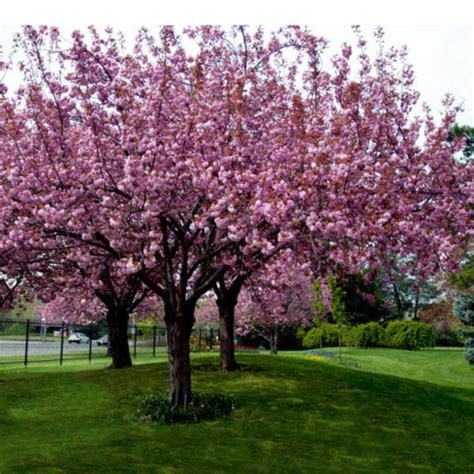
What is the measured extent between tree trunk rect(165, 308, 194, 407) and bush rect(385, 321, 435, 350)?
31596 millimetres

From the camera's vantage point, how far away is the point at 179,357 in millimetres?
12727

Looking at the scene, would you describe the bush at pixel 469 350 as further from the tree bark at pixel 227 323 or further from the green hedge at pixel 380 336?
the tree bark at pixel 227 323

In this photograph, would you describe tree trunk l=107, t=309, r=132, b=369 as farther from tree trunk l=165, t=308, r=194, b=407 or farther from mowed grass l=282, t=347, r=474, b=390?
mowed grass l=282, t=347, r=474, b=390

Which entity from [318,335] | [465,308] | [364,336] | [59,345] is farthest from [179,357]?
[364,336]

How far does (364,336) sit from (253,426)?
3185 cm

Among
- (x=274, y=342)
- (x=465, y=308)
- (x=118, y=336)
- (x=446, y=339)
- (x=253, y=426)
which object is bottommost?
(x=253, y=426)

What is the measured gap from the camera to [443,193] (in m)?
12.5

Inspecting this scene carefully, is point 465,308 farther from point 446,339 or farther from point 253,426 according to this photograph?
point 446,339

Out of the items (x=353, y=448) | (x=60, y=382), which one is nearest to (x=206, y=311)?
(x=60, y=382)

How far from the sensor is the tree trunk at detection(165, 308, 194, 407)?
12.6m

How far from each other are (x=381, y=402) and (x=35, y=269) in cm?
948

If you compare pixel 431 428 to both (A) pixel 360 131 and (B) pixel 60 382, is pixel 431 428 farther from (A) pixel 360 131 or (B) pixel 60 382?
(B) pixel 60 382

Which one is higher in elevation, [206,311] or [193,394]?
[206,311]

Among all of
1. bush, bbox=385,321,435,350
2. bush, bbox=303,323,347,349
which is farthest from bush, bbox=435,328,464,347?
bush, bbox=303,323,347,349
